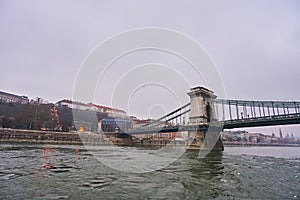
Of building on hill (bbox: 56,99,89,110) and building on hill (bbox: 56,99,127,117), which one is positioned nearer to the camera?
building on hill (bbox: 56,99,89,110)

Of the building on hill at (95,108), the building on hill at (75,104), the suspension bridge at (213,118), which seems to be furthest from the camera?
the building on hill at (95,108)

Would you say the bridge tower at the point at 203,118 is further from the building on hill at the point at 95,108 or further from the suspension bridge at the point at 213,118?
the building on hill at the point at 95,108

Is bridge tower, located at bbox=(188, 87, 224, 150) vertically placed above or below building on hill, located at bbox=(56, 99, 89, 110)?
below

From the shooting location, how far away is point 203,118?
37531 millimetres

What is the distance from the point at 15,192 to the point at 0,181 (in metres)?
1.52

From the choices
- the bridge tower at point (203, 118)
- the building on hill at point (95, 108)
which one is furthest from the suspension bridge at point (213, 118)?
the building on hill at point (95, 108)

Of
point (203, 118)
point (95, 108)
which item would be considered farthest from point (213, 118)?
point (95, 108)

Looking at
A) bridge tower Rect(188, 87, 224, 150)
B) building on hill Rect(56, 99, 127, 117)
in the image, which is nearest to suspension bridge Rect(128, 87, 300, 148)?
bridge tower Rect(188, 87, 224, 150)

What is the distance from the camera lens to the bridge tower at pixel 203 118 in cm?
3416

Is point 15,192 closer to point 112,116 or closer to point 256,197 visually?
point 256,197

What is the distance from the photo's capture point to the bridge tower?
Answer: 112 ft

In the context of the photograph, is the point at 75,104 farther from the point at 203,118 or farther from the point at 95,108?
the point at 203,118

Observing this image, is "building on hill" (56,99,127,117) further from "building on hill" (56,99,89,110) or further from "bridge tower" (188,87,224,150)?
"bridge tower" (188,87,224,150)

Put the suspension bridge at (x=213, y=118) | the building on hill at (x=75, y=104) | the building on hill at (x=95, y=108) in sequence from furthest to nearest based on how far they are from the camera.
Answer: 1. the building on hill at (x=95, y=108)
2. the building on hill at (x=75, y=104)
3. the suspension bridge at (x=213, y=118)
